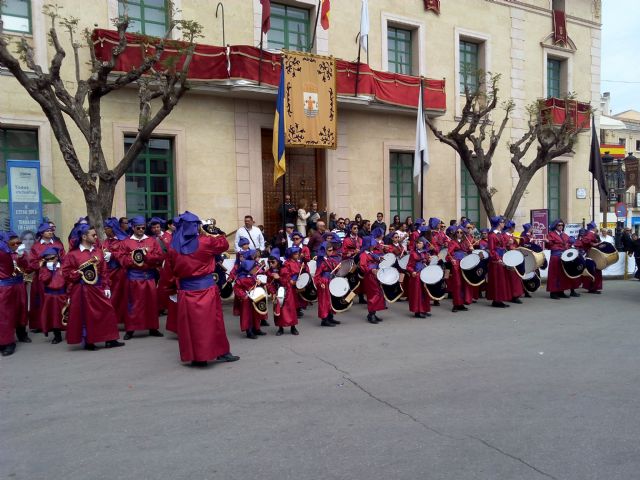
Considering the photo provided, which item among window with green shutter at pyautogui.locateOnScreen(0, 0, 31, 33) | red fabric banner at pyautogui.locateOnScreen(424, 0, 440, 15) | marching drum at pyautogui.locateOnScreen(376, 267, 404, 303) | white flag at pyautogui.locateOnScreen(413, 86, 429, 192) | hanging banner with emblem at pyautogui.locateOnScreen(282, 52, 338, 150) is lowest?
marching drum at pyautogui.locateOnScreen(376, 267, 404, 303)

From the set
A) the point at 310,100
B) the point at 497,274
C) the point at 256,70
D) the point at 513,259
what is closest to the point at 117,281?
the point at 497,274

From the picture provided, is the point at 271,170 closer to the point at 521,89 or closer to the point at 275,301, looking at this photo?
the point at 275,301

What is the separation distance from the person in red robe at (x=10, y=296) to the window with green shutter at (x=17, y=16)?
724 centimetres

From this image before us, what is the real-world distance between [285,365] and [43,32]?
35.1ft

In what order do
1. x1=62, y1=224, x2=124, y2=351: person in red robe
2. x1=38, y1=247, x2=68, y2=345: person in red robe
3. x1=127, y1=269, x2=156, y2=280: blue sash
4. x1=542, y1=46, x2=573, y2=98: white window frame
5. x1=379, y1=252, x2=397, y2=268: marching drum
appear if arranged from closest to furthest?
x1=62, y1=224, x2=124, y2=351: person in red robe
x1=38, y1=247, x2=68, y2=345: person in red robe
x1=127, y1=269, x2=156, y2=280: blue sash
x1=379, y1=252, x2=397, y2=268: marching drum
x1=542, y1=46, x2=573, y2=98: white window frame

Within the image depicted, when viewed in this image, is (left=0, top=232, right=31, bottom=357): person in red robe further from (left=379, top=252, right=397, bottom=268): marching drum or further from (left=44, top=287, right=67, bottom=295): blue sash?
(left=379, top=252, right=397, bottom=268): marching drum

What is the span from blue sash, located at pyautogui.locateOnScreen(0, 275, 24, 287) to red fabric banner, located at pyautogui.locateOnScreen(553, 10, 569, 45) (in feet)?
70.7

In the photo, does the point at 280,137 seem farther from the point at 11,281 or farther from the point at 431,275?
the point at 11,281

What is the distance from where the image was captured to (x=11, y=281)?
773 cm

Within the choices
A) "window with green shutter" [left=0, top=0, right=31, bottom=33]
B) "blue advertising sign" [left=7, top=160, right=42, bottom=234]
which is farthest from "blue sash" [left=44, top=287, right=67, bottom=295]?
"window with green shutter" [left=0, top=0, right=31, bottom=33]

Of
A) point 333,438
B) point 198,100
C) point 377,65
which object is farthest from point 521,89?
point 333,438

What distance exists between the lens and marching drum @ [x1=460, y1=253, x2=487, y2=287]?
10367 mm

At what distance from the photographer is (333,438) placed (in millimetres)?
4363

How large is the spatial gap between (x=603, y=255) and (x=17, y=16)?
14632 millimetres
